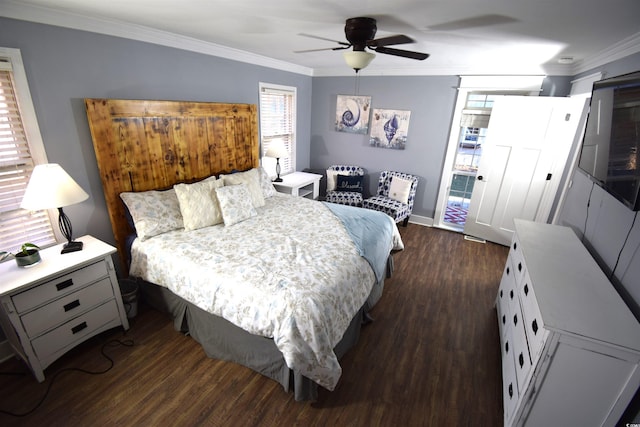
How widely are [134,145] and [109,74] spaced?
58 cm

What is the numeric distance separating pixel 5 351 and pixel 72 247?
2.80ft

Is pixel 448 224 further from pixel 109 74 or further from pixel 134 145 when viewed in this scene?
pixel 109 74

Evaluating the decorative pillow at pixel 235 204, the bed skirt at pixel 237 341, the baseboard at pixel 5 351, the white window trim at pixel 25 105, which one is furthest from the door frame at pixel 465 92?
the baseboard at pixel 5 351

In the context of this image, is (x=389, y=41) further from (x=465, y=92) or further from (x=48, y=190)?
(x=465, y=92)

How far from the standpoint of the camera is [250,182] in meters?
3.24

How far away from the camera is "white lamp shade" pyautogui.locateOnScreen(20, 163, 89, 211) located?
6.05 feet

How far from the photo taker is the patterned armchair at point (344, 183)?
4.66 meters

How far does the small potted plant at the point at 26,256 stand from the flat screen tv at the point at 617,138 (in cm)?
346

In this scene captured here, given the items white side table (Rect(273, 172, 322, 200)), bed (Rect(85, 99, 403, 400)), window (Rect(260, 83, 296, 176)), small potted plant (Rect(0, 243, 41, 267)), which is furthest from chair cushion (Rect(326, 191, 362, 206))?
small potted plant (Rect(0, 243, 41, 267))

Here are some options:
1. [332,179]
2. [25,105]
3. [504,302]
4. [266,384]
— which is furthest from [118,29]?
[504,302]

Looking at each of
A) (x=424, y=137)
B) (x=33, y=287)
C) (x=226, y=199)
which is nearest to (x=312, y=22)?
(x=226, y=199)

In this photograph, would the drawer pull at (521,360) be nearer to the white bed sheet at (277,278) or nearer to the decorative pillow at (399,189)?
the white bed sheet at (277,278)

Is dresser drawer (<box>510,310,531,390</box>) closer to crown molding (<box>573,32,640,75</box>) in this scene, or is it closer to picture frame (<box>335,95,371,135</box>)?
crown molding (<box>573,32,640,75</box>)

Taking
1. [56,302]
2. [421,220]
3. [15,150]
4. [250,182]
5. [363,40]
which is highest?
[363,40]
